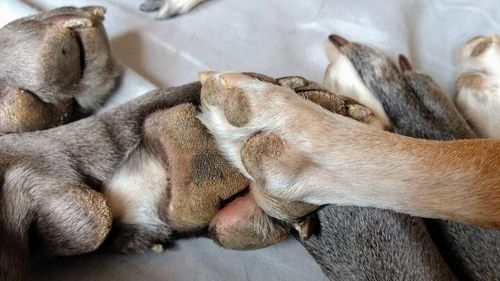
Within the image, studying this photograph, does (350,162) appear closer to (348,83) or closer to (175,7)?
(348,83)

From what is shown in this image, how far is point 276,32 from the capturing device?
178 centimetres

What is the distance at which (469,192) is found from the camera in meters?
1.12

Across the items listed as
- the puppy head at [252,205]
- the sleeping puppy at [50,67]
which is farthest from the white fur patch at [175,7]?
the puppy head at [252,205]

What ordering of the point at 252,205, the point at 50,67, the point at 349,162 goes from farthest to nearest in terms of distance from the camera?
the point at 50,67 < the point at 252,205 < the point at 349,162

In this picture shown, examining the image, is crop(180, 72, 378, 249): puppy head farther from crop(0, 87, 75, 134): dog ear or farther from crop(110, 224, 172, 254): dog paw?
crop(0, 87, 75, 134): dog ear

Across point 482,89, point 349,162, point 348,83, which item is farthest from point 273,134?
point 482,89

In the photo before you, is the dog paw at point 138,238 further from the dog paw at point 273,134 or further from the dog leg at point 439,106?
the dog leg at point 439,106

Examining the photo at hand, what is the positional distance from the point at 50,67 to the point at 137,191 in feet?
1.00

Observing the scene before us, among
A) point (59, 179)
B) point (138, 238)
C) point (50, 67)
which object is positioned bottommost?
point (138, 238)

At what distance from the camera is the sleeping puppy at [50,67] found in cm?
136

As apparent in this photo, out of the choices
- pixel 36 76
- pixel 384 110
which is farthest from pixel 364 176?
pixel 36 76

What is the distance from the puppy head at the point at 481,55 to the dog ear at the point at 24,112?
93cm

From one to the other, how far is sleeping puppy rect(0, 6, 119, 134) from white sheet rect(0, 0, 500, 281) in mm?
→ 131

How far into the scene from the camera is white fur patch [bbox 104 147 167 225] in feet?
4.27
